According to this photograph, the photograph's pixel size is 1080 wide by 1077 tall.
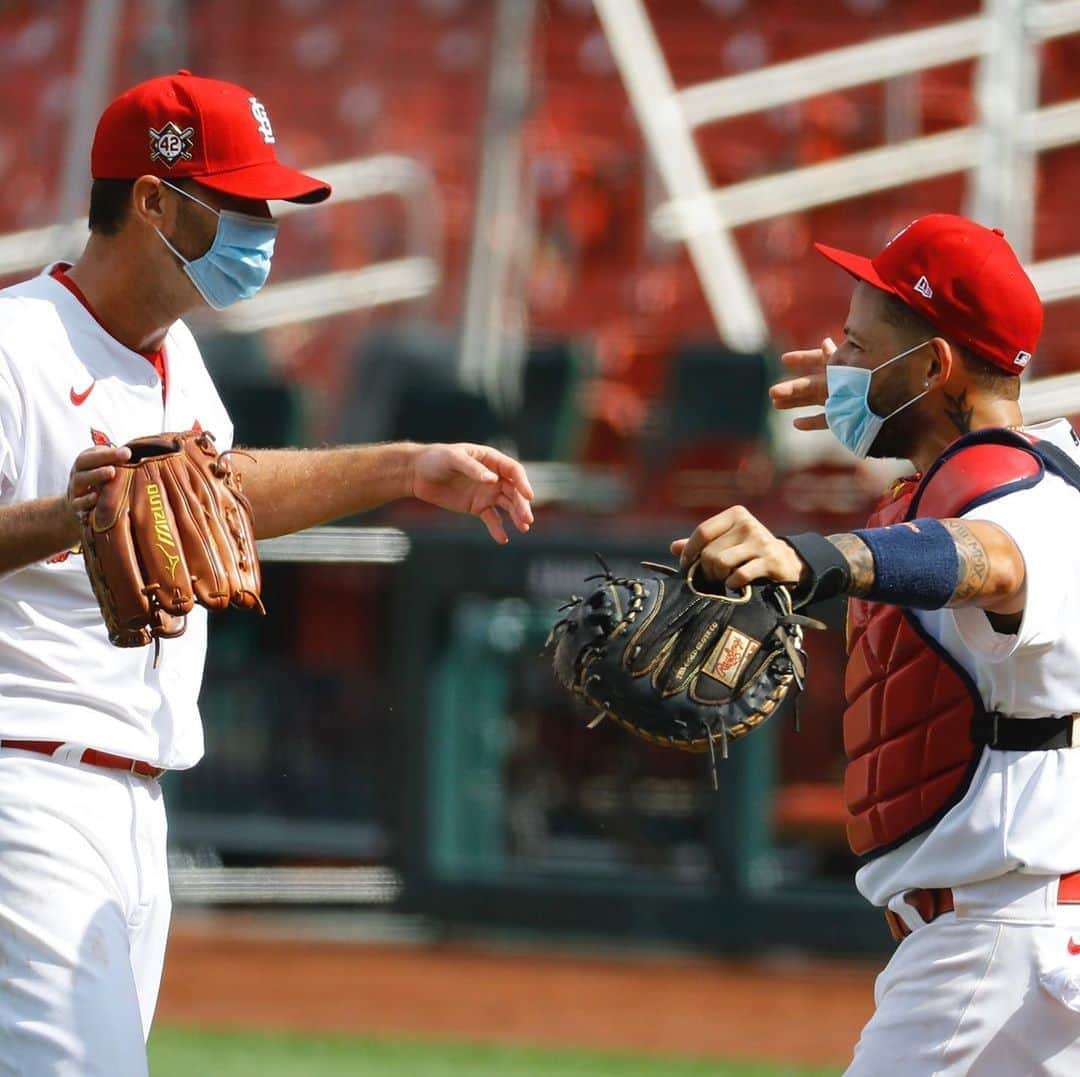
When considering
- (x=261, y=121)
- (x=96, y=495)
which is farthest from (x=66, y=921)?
(x=261, y=121)

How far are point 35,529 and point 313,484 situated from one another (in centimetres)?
72

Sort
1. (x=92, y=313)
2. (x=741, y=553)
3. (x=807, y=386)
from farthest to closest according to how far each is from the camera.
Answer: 1. (x=807, y=386)
2. (x=92, y=313)
3. (x=741, y=553)

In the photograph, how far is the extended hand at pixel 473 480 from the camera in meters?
3.23

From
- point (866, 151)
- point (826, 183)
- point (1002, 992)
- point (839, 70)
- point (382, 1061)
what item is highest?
point (839, 70)

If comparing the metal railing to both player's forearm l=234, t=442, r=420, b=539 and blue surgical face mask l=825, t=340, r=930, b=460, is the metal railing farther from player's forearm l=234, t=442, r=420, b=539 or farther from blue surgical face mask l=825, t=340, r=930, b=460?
player's forearm l=234, t=442, r=420, b=539

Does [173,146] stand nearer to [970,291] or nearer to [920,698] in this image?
[970,291]

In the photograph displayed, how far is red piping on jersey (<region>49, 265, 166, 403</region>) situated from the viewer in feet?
10.4

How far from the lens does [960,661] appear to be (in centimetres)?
292

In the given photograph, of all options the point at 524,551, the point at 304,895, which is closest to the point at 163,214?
the point at 524,551

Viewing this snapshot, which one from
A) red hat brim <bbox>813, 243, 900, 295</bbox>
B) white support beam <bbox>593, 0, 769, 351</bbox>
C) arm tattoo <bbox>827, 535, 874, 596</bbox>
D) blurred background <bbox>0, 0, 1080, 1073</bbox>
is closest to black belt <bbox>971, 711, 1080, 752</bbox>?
arm tattoo <bbox>827, 535, 874, 596</bbox>

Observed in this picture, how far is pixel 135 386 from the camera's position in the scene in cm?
319

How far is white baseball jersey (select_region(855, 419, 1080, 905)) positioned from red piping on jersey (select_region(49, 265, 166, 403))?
1.36m

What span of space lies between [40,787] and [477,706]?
21.1ft

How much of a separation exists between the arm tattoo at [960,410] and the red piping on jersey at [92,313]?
1.31 m
